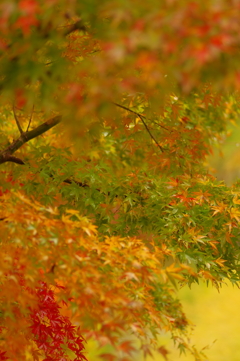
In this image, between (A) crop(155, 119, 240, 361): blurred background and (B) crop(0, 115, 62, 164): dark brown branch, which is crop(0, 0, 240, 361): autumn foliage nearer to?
(B) crop(0, 115, 62, 164): dark brown branch

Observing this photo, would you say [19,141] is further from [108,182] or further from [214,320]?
[214,320]

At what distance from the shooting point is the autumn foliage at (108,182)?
141 centimetres

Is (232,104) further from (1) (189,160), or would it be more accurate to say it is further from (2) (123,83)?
(2) (123,83)

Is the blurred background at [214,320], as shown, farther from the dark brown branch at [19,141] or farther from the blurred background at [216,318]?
the dark brown branch at [19,141]

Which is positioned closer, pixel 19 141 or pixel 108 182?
pixel 108 182

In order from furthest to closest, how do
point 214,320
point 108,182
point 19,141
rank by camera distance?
point 214,320
point 19,141
point 108,182

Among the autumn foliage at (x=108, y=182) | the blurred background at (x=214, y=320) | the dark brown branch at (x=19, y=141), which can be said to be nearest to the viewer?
the autumn foliage at (x=108, y=182)

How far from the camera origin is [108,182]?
3.08 metres

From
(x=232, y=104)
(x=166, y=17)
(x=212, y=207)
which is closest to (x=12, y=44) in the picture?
(x=166, y=17)

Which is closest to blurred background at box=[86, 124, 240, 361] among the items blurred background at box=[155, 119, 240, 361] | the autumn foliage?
blurred background at box=[155, 119, 240, 361]

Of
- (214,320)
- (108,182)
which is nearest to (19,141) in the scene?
(108,182)

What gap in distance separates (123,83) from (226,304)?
10331 millimetres

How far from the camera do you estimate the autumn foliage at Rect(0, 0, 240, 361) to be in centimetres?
141

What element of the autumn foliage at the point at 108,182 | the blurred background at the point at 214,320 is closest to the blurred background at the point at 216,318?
the blurred background at the point at 214,320
